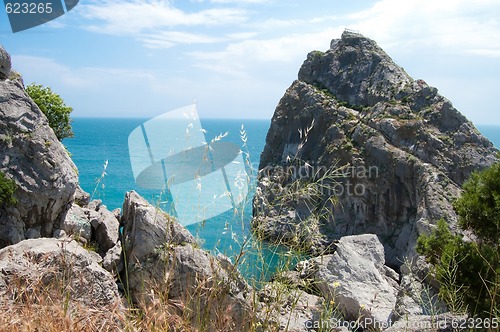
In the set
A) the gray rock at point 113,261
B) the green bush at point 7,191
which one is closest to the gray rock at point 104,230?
the gray rock at point 113,261

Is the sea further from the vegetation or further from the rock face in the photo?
the rock face

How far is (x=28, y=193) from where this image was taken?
48.8 feet

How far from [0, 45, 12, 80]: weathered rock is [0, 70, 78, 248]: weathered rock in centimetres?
43

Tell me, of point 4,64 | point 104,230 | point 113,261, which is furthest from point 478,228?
point 4,64

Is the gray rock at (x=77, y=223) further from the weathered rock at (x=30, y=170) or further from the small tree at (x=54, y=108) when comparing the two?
the small tree at (x=54, y=108)

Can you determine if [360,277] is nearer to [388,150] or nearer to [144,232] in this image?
[144,232]

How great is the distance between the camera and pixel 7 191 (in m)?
14.1

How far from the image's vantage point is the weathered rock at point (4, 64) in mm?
15883

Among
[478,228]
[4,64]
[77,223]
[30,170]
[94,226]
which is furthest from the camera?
[4,64]

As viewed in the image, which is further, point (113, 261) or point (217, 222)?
point (113, 261)

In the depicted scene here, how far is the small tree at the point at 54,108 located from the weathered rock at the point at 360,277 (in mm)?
18791

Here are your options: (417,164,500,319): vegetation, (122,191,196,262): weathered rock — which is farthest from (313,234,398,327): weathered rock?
(122,191,196,262): weathered rock

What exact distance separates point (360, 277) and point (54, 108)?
20.7 m

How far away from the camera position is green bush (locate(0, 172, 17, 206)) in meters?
14.0
